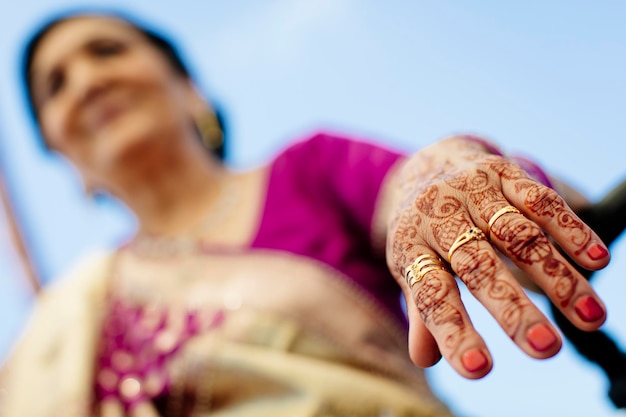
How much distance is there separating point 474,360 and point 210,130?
0.97m

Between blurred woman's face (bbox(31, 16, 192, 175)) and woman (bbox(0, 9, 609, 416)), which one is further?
blurred woman's face (bbox(31, 16, 192, 175))

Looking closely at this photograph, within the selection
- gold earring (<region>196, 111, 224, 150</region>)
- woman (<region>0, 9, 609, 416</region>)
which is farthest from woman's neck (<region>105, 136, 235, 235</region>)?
gold earring (<region>196, 111, 224, 150</region>)

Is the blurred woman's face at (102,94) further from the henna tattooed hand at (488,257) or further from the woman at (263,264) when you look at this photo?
the henna tattooed hand at (488,257)

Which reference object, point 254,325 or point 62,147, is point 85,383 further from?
point 62,147

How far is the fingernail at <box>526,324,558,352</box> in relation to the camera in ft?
1.10

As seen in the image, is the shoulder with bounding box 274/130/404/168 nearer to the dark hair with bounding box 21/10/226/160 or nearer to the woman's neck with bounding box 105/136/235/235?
the woman's neck with bounding box 105/136/235/235

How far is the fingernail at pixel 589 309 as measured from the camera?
35 centimetres

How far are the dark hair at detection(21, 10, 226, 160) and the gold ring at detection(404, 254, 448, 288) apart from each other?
868 millimetres

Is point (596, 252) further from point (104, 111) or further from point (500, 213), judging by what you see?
point (104, 111)

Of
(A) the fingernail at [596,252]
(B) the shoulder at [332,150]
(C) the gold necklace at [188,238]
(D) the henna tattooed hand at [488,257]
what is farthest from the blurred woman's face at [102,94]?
(A) the fingernail at [596,252]

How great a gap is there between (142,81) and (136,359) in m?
0.51

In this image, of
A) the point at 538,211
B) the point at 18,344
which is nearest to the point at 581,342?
the point at 538,211

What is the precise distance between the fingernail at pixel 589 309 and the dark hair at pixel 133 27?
95cm

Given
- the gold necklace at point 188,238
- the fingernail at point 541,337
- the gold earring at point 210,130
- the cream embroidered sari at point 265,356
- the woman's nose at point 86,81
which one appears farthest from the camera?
the gold earring at point 210,130
